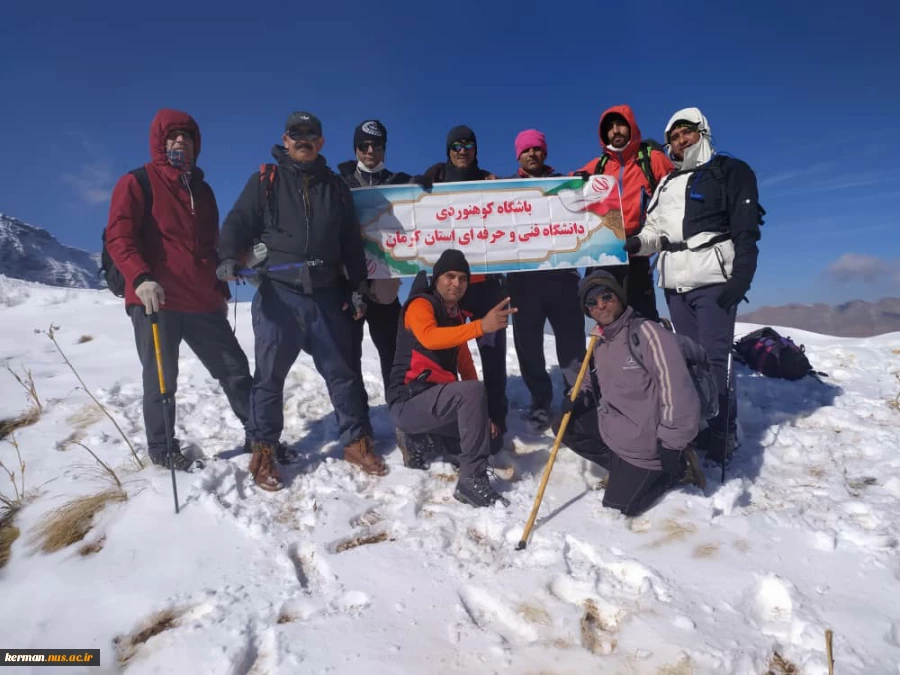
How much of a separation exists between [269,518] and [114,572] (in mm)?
952

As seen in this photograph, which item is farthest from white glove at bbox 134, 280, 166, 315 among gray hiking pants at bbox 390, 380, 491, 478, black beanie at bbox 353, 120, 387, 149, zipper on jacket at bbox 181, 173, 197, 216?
black beanie at bbox 353, 120, 387, 149

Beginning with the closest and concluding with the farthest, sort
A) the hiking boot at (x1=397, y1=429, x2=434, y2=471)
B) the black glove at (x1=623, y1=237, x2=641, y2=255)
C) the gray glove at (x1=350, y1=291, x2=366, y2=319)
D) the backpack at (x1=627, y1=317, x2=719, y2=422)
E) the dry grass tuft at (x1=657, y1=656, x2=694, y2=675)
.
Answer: the dry grass tuft at (x1=657, y1=656, x2=694, y2=675) → the backpack at (x1=627, y1=317, x2=719, y2=422) → the hiking boot at (x1=397, y1=429, x2=434, y2=471) → the gray glove at (x1=350, y1=291, x2=366, y2=319) → the black glove at (x1=623, y1=237, x2=641, y2=255)

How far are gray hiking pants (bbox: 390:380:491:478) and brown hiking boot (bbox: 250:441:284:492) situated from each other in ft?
3.77

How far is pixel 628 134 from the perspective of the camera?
16.5 ft

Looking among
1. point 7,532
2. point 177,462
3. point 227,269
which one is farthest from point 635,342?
point 7,532

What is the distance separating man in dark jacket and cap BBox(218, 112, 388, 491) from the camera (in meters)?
4.09

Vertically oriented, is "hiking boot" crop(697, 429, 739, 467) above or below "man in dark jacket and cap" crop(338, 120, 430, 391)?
below

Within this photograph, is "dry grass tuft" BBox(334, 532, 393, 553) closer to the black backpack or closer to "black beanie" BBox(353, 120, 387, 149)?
the black backpack

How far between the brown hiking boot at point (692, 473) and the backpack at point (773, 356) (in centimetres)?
440

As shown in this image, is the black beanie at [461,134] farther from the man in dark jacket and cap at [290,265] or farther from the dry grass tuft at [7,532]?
the dry grass tuft at [7,532]

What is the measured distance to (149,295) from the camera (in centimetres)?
365

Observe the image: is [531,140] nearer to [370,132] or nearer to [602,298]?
[370,132]

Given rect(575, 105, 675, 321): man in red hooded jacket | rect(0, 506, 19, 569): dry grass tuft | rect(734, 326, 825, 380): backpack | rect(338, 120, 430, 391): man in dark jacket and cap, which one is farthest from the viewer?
rect(734, 326, 825, 380): backpack

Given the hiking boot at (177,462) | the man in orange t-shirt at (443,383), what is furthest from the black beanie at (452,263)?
the hiking boot at (177,462)
